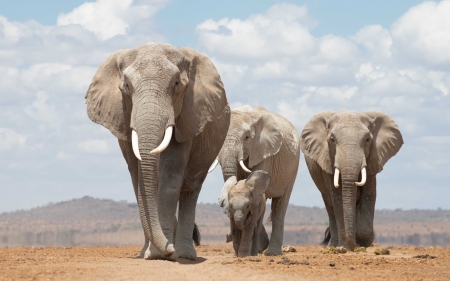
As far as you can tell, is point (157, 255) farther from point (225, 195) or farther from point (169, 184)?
point (225, 195)

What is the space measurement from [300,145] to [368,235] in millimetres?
2676

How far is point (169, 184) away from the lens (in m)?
12.6

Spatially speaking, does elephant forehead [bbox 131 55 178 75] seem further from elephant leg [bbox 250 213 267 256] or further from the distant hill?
the distant hill

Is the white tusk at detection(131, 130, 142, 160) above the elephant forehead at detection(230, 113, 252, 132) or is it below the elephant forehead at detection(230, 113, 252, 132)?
below

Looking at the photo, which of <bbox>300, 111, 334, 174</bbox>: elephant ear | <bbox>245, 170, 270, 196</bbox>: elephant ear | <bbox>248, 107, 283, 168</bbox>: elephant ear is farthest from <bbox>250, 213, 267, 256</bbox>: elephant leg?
<bbox>300, 111, 334, 174</bbox>: elephant ear

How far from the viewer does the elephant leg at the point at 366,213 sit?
17672 mm

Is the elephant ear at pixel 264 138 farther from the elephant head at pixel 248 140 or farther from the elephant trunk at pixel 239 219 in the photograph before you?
the elephant trunk at pixel 239 219

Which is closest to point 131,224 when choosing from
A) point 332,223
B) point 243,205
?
point 332,223

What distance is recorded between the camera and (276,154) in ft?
57.4

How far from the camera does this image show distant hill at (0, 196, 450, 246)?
49209 millimetres

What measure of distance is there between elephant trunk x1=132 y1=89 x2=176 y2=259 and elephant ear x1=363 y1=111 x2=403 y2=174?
7141 millimetres

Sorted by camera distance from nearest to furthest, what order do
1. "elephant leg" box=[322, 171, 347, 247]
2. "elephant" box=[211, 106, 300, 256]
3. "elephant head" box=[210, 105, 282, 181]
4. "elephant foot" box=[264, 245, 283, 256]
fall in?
"elephant head" box=[210, 105, 282, 181], "elephant" box=[211, 106, 300, 256], "elephant foot" box=[264, 245, 283, 256], "elephant leg" box=[322, 171, 347, 247]

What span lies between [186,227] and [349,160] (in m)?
4.50

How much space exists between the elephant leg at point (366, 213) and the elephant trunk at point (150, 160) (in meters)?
6.59
